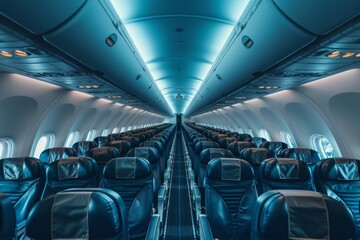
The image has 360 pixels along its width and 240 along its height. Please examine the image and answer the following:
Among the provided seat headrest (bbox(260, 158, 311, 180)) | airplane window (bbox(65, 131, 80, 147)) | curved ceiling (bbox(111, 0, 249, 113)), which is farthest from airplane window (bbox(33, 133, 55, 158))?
seat headrest (bbox(260, 158, 311, 180))

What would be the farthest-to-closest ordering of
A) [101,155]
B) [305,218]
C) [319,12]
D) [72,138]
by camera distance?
[72,138], [101,155], [319,12], [305,218]

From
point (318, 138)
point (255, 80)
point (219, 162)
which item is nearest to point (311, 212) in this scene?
point (219, 162)

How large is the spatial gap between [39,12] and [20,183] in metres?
2.61

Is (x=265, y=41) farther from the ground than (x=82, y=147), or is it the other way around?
(x=265, y=41)

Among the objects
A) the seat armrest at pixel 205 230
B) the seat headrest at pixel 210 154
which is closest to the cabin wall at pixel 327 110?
the seat headrest at pixel 210 154

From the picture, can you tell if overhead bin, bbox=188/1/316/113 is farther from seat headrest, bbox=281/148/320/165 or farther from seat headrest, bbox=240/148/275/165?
seat headrest, bbox=281/148/320/165

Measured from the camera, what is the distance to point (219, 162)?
318 cm

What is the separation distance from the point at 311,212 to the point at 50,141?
853 cm

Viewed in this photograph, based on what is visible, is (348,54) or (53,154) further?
(53,154)

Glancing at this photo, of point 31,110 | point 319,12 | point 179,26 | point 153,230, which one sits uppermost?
point 179,26

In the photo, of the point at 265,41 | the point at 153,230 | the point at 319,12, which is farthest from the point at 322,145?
the point at 153,230

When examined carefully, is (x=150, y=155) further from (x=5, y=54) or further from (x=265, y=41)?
(x=265, y=41)

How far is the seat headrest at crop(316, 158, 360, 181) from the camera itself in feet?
10.4

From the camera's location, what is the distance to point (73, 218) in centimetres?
147
